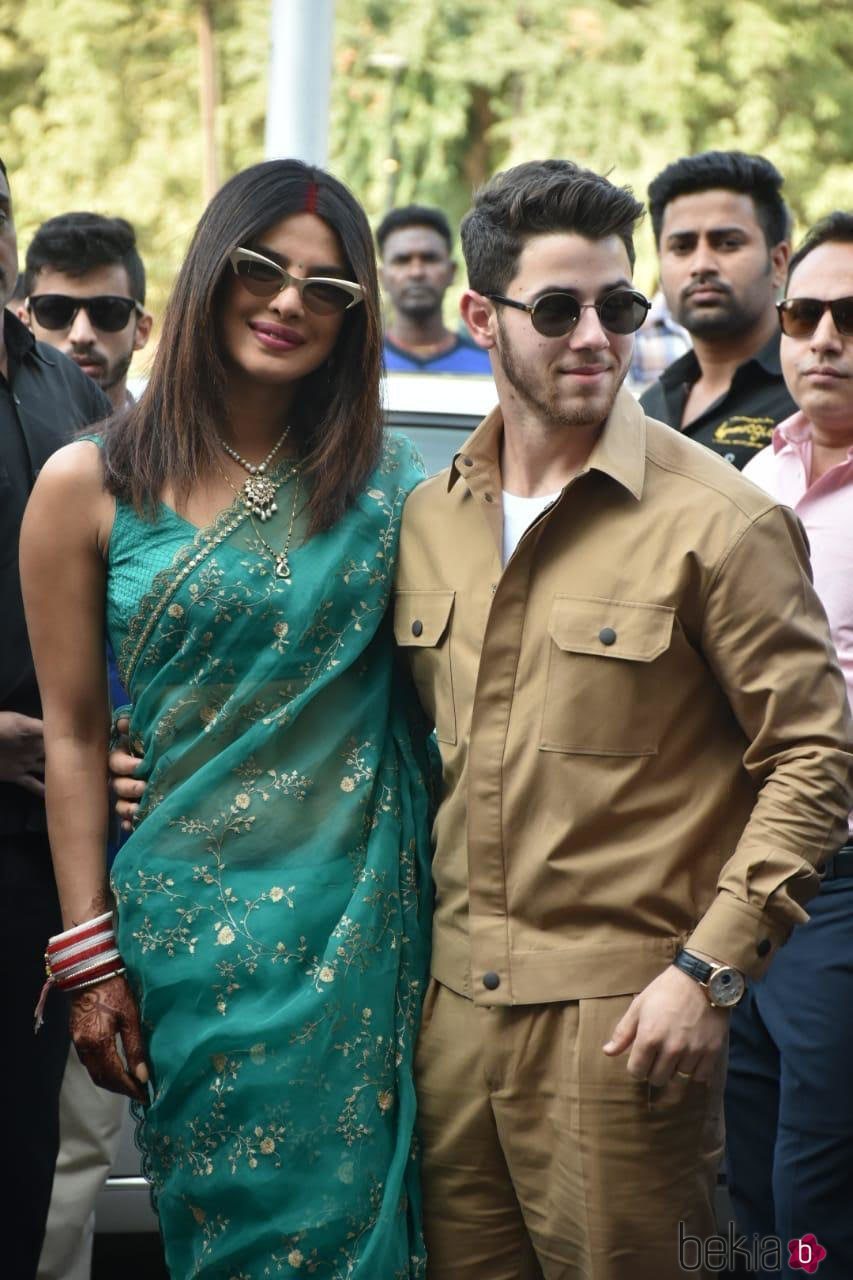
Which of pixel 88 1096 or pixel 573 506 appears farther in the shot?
pixel 88 1096

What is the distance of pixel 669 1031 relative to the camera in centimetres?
229

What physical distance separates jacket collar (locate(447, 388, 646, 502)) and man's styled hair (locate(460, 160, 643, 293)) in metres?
0.23

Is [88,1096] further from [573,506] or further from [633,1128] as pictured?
[573,506]

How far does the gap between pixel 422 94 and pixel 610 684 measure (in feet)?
58.2

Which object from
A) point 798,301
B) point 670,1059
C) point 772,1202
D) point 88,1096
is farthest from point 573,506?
point 88,1096

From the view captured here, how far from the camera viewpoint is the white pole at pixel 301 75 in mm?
6668

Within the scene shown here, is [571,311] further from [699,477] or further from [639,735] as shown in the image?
[639,735]

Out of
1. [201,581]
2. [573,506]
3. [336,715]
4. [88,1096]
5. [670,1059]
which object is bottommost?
[88,1096]

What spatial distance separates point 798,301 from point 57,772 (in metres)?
1.81

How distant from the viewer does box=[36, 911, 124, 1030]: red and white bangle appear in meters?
2.65

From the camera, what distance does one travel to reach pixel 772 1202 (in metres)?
3.35

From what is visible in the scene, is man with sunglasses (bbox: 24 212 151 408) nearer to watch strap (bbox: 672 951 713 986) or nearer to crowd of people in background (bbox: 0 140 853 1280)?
crowd of people in background (bbox: 0 140 853 1280)

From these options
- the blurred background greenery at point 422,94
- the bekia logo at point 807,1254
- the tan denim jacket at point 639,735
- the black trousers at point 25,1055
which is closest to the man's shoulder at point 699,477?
the tan denim jacket at point 639,735

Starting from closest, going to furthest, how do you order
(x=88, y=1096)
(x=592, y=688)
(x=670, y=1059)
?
(x=670, y=1059), (x=592, y=688), (x=88, y=1096)
